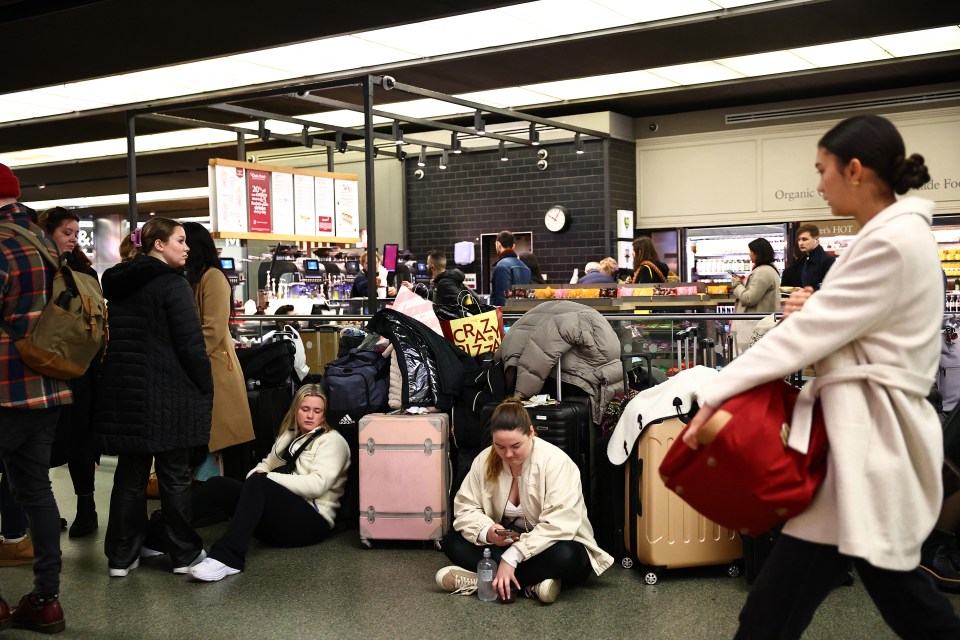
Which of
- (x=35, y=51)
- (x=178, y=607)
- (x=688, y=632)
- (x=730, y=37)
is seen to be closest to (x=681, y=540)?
(x=688, y=632)

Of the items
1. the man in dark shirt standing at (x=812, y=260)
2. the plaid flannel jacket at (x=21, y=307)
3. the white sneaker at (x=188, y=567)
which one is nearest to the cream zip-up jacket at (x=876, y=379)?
the plaid flannel jacket at (x=21, y=307)

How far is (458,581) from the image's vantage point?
414 cm

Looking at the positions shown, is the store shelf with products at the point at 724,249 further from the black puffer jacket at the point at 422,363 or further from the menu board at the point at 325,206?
the black puffer jacket at the point at 422,363

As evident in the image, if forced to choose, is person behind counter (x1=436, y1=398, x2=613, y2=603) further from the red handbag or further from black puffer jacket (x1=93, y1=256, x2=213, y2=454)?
the red handbag

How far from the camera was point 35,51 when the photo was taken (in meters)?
8.19

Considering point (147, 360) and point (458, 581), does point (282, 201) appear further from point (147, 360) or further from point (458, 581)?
point (458, 581)

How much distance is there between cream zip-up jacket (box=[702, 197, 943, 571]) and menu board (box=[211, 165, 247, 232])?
20.1 ft

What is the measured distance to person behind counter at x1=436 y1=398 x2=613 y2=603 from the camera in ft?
13.1

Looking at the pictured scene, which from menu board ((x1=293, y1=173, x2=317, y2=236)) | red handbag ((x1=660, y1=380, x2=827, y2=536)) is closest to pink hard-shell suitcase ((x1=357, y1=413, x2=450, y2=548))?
red handbag ((x1=660, y1=380, x2=827, y2=536))

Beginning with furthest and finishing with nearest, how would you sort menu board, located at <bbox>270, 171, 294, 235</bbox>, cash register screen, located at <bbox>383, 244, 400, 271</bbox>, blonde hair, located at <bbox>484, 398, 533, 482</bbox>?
1. cash register screen, located at <bbox>383, 244, 400, 271</bbox>
2. menu board, located at <bbox>270, 171, 294, 235</bbox>
3. blonde hair, located at <bbox>484, 398, 533, 482</bbox>

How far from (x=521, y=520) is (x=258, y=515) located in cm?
123

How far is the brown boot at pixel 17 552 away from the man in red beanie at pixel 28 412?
103cm

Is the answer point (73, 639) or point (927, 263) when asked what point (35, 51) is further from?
point (927, 263)

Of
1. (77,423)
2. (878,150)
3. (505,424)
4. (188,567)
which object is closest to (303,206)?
(77,423)
